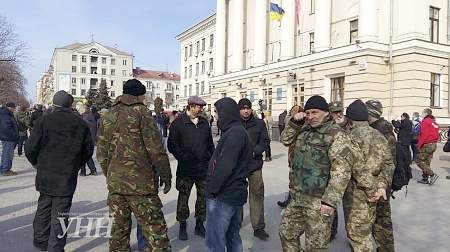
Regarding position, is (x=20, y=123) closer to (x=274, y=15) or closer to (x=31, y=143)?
(x=31, y=143)

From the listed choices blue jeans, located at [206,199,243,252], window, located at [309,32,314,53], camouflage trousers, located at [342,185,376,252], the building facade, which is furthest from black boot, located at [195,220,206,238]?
window, located at [309,32,314,53]

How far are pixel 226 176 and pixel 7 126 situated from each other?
9.48 meters

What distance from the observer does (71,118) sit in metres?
5.14

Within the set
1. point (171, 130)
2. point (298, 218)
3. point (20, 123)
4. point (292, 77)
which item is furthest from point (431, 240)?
point (292, 77)

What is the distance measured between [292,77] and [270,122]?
4.52 metres

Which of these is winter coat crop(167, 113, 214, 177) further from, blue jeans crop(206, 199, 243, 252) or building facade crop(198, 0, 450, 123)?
building facade crop(198, 0, 450, 123)

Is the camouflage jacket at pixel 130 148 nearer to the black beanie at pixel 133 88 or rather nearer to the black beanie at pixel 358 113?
the black beanie at pixel 133 88

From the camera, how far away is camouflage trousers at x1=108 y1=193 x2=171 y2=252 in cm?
423

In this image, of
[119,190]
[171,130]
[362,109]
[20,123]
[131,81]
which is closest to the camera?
[119,190]

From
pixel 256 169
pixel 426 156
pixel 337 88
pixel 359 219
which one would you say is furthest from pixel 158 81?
pixel 359 219

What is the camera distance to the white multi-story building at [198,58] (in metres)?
58.2

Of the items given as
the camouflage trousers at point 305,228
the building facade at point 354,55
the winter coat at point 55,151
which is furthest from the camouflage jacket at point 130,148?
the building facade at point 354,55

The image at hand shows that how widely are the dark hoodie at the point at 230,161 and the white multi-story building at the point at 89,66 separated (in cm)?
11012

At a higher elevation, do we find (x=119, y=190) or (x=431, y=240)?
(x=119, y=190)
